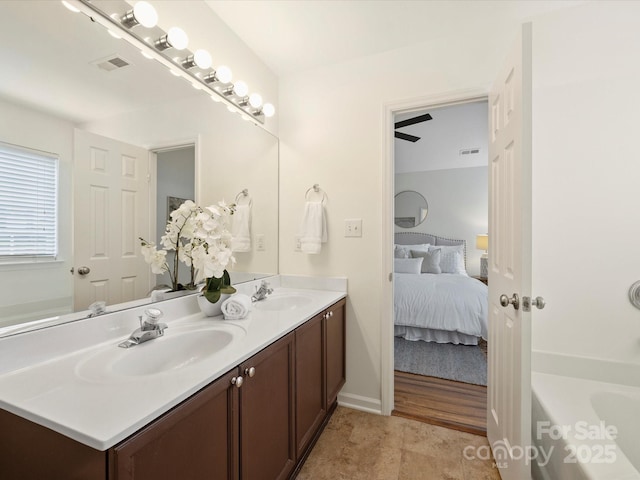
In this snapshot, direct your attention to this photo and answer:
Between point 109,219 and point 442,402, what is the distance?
2228mm

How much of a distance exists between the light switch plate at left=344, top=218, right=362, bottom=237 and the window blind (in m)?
1.46

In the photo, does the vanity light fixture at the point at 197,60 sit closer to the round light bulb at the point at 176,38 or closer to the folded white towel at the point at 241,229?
the round light bulb at the point at 176,38

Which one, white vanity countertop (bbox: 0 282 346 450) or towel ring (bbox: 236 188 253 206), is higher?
towel ring (bbox: 236 188 253 206)

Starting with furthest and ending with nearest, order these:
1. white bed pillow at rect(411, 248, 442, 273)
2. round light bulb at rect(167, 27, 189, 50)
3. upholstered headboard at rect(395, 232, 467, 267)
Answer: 1. upholstered headboard at rect(395, 232, 467, 267)
2. white bed pillow at rect(411, 248, 442, 273)
3. round light bulb at rect(167, 27, 189, 50)

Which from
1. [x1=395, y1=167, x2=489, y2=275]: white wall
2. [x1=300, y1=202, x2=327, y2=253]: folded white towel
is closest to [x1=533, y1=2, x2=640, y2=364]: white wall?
[x1=300, y1=202, x2=327, y2=253]: folded white towel

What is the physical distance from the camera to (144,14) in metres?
1.09

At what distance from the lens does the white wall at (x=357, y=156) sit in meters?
1.77

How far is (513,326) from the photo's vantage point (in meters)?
1.16

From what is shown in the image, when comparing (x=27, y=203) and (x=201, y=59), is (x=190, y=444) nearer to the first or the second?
(x=27, y=203)

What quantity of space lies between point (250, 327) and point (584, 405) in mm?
1521

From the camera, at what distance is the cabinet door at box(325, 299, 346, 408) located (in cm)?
163

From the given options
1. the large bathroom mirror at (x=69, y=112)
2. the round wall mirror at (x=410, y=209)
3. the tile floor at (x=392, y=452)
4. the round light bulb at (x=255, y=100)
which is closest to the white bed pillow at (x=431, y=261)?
the round wall mirror at (x=410, y=209)

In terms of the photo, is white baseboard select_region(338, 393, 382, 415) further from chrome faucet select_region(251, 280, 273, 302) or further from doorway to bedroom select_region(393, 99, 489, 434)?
chrome faucet select_region(251, 280, 273, 302)

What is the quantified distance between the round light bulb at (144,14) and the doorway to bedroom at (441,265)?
146 cm
